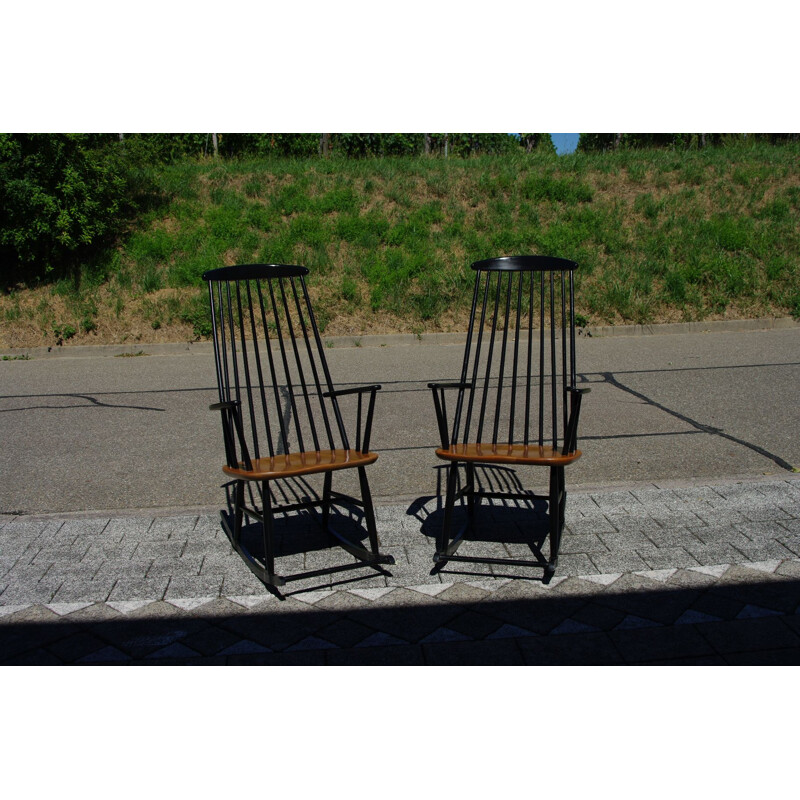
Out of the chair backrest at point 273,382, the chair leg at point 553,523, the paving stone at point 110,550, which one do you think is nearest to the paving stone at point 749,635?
the chair leg at point 553,523

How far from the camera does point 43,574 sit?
Result: 3865 mm

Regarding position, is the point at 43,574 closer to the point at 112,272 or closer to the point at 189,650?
the point at 189,650

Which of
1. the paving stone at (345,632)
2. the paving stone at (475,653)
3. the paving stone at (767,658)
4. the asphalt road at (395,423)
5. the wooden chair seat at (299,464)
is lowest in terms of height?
the asphalt road at (395,423)

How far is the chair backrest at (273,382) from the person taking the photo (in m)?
3.90

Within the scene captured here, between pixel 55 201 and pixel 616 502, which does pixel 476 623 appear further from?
pixel 55 201

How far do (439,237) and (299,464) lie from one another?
12.4 meters

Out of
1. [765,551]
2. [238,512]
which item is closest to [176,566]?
[238,512]

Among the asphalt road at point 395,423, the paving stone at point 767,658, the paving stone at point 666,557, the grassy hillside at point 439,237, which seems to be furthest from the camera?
the grassy hillside at point 439,237

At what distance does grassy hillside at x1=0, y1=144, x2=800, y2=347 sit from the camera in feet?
44.2

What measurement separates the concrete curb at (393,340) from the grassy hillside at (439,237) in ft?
1.25

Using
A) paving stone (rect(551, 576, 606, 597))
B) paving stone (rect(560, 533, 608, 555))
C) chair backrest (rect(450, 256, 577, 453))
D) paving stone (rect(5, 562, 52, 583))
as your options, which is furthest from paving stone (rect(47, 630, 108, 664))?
paving stone (rect(560, 533, 608, 555))

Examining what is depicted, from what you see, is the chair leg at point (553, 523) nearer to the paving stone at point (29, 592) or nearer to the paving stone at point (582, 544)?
the paving stone at point (582, 544)

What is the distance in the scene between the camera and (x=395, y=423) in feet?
22.7

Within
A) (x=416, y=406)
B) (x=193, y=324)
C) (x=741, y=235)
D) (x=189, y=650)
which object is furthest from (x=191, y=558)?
(x=741, y=235)
